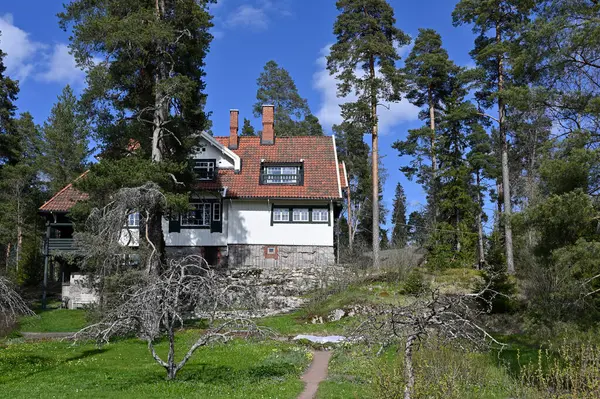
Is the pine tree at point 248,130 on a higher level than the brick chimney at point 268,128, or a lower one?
higher

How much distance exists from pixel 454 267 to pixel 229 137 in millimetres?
15794

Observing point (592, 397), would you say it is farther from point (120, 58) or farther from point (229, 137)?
point (229, 137)

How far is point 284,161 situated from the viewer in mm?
30516

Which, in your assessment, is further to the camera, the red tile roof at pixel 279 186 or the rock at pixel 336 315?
the red tile roof at pixel 279 186

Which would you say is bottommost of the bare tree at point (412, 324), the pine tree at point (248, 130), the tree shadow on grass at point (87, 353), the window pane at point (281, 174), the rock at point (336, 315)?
the tree shadow on grass at point (87, 353)

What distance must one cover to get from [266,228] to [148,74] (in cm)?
1073

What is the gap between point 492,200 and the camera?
142ft

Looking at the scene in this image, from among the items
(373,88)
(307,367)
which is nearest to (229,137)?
(373,88)

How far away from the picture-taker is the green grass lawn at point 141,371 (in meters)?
10.5

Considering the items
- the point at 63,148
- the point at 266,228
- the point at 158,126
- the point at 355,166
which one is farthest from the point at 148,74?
the point at 355,166

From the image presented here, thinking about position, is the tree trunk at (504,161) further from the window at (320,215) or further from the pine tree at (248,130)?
the pine tree at (248,130)

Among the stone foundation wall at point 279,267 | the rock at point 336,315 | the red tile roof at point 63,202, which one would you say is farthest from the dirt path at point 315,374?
the red tile roof at point 63,202

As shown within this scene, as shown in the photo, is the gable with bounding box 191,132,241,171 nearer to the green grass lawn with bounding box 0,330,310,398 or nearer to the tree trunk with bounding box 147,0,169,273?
the tree trunk with bounding box 147,0,169,273

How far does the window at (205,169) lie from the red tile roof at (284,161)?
477mm
